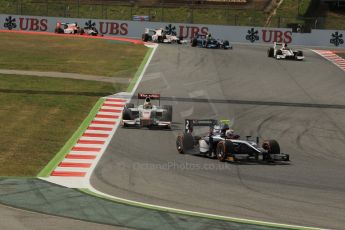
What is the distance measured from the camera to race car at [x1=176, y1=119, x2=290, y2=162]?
2039cm

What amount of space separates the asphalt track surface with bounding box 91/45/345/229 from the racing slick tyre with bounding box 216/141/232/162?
0.21m

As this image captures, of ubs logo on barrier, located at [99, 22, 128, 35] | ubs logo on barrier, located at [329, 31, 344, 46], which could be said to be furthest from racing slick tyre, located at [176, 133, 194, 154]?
ubs logo on barrier, located at [329, 31, 344, 46]

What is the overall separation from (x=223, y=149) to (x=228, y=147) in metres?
0.15

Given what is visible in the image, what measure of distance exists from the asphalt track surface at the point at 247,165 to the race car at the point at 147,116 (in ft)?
1.42

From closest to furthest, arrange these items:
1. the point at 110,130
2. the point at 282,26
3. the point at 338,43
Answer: the point at 110,130 → the point at 338,43 → the point at 282,26

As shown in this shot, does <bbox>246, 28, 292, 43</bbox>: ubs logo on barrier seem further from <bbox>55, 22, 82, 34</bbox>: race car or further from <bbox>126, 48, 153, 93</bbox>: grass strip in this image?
<bbox>126, 48, 153, 93</bbox>: grass strip

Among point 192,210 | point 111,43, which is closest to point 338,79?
point 111,43

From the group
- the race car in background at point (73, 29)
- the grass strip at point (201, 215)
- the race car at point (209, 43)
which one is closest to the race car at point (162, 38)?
the race car at point (209, 43)

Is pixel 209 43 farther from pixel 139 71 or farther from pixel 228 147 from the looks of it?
pixel 228 147

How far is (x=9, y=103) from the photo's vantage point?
2909 centimetres

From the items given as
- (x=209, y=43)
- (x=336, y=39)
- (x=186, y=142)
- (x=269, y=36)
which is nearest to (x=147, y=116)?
(x=186, y=142)

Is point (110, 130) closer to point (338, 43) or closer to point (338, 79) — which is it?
point (338, 79)

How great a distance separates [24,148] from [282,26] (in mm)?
54727

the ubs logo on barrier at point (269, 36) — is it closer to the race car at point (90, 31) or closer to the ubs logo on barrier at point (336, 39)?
the ubs logo on barrier at point (336, 39)
